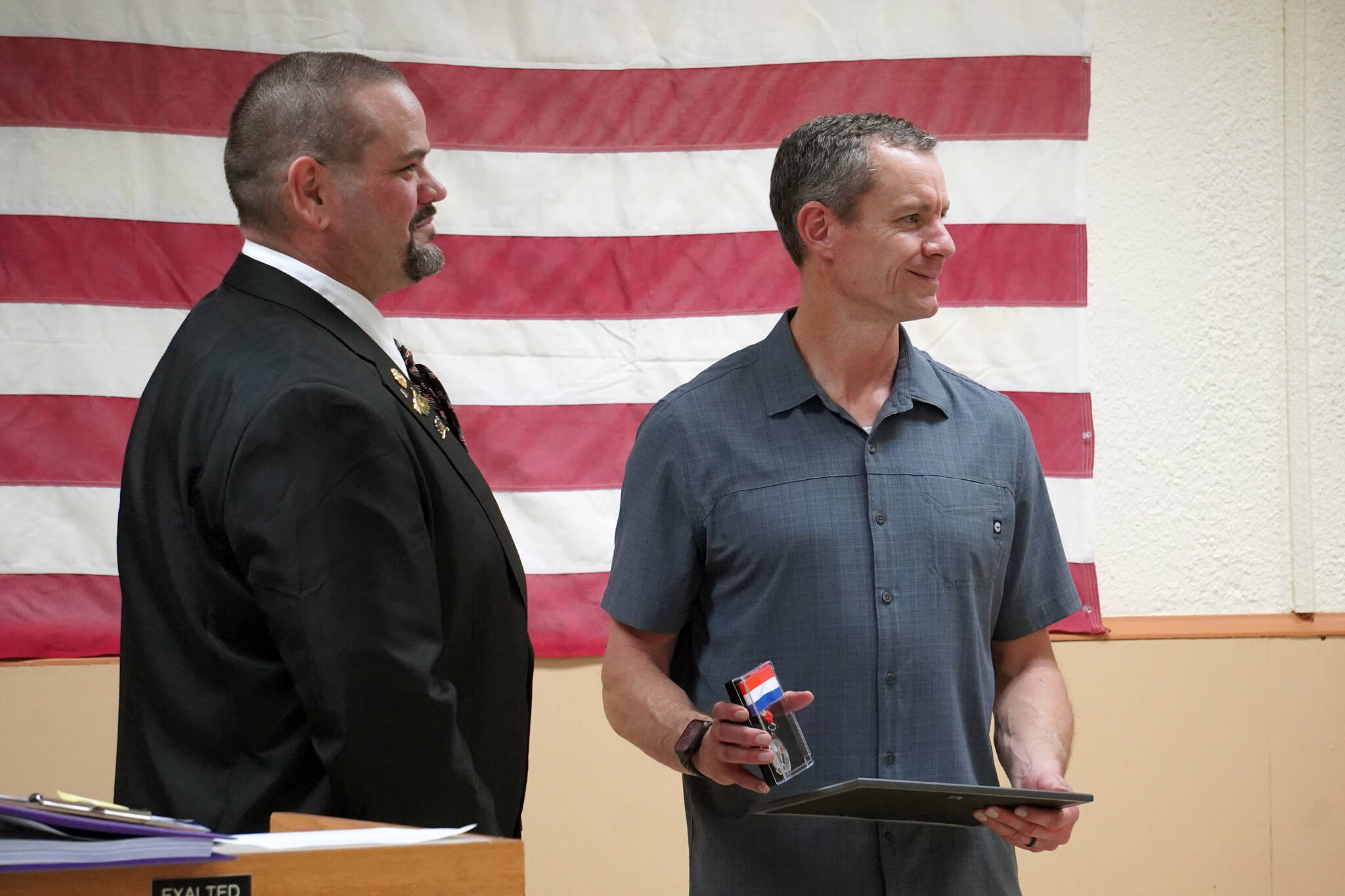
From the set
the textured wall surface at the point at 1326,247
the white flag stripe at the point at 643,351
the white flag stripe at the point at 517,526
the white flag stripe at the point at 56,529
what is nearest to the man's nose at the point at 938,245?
the white flag stripe at the point at 643,351

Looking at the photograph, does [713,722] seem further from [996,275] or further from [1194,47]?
[1194,47]

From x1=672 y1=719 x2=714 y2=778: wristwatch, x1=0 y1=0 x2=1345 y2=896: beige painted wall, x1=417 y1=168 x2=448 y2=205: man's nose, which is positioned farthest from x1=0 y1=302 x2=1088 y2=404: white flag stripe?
x1=672 y1=719 x2=714 y2=778: wristwatch

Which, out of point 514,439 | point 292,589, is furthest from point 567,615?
point 292,589

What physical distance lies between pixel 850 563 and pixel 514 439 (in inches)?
48.2

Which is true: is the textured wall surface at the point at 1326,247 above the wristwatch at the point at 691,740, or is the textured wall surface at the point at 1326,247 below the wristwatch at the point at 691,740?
above

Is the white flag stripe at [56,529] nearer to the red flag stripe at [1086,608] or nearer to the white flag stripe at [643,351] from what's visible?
the white flag stripe at [643,351]

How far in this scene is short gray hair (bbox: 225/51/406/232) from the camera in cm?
142

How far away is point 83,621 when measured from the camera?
8.27ft

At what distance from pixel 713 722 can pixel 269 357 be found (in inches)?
24.6

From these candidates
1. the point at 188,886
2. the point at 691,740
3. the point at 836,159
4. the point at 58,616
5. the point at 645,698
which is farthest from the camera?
the point at 58,616

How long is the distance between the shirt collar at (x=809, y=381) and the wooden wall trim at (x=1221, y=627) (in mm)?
1169

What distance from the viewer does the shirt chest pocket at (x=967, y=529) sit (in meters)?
1.58

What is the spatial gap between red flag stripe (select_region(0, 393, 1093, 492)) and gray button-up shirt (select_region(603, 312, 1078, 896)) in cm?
94

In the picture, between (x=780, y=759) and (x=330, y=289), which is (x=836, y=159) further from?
(x=780, y=759)
